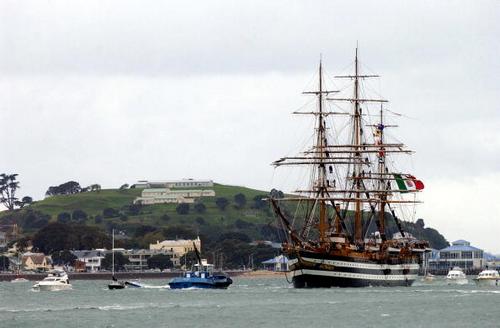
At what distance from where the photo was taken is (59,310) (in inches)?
5177

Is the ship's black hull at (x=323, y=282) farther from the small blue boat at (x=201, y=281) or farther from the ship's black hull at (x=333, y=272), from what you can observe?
the small blue boat at (x=201, y=281)

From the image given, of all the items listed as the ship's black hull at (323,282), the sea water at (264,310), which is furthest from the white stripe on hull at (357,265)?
the sea water at (264,310)

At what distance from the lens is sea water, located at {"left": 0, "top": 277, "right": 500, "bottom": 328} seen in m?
111

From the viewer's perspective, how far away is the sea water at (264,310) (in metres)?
111

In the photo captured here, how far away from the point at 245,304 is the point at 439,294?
3139 cm

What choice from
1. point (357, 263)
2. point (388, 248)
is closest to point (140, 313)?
point (357, 263)

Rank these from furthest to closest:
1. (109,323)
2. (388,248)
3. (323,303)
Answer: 1. (388,248)
2. (323,303)
3. (109,323)

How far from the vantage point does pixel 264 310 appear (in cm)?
12619

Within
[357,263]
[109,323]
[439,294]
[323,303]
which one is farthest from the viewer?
[357,263]

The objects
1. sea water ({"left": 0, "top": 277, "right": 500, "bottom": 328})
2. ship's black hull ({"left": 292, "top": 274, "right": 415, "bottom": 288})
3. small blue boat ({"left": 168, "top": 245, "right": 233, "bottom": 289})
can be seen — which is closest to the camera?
sea water ({"left": 0, "top": 277, "right": 500, "bottom": 328})

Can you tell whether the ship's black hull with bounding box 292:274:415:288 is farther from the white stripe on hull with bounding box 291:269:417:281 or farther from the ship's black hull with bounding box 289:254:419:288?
the white stripe on hull with bounding box 291:269:417:281

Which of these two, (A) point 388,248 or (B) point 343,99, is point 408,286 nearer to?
(A) point 388,248

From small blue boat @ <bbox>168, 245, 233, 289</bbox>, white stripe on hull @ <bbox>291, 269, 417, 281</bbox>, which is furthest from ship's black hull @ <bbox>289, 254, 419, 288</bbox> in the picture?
small blue boat @ <bbox>168, 245, 233, 289</bbox>

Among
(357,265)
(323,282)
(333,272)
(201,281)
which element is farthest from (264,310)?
(201,281)
